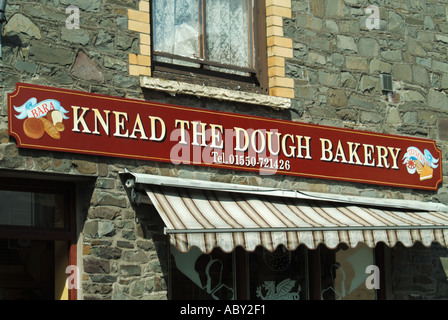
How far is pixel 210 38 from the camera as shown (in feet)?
38.8

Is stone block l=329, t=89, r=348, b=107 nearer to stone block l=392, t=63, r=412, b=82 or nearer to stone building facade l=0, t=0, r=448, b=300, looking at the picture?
stone building facade l=0, t=0, r=448, b=300

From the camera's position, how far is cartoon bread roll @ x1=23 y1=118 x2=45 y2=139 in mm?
9711

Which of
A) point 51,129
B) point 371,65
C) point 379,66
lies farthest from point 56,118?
point 379,66

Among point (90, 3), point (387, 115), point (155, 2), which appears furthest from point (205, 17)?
point (387, 115)

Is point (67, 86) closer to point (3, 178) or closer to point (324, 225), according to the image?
point (3, 178)

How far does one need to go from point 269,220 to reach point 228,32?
287cm

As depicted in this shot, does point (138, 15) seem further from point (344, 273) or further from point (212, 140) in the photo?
point (344, 273)

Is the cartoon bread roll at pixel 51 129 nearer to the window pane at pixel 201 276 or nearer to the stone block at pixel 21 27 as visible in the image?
the stone block at pixel 21 27

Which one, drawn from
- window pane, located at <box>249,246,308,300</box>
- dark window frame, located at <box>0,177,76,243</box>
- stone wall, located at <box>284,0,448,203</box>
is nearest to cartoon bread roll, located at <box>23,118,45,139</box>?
dark window frame, located at <box>0,177,76,243</box>

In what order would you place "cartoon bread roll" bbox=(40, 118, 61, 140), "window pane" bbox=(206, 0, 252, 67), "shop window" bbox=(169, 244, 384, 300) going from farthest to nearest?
"window pane" bbox=(206, 0, 252, 67) → "shop window" bbox=(169, 244, 384, 300) → "cartoon bread roll" bbox=(40, 118, 61, 140)

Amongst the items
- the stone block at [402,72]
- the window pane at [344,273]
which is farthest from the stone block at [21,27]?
the stone block at [402,72]

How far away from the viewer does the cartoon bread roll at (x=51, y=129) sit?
9.83 m

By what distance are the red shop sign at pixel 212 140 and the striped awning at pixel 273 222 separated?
439mm

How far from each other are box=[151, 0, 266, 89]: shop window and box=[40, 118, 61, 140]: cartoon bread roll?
6.02 feet
